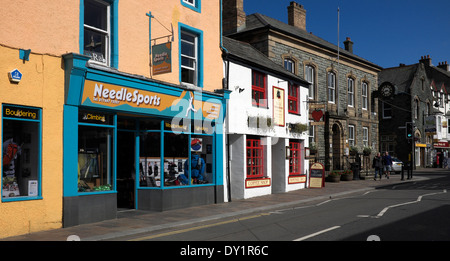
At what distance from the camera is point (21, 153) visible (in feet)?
32.3

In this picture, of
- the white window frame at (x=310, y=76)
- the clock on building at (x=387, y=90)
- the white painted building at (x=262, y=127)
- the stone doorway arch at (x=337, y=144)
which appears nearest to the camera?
the white painted building at (x=262, y=127)

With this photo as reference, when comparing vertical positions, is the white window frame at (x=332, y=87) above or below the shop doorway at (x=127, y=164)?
above

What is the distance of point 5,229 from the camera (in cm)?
905

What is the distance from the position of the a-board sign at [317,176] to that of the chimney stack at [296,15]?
1415 cm

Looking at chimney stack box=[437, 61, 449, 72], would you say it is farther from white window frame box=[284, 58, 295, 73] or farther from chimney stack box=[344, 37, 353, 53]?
white window frame box=[284, 58, 295, 73]

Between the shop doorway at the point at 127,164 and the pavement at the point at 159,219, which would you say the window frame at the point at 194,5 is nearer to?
the shop doorway at the point at 127,164

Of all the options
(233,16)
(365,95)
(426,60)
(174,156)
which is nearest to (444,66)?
(426,60)

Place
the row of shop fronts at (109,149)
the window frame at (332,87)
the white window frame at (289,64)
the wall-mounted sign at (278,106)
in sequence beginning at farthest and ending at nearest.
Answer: the window frame at (332,87)
the white window frame at (289,64)
the wall-mounted sign at (278,106)
the row of shop fronts at (109,149)

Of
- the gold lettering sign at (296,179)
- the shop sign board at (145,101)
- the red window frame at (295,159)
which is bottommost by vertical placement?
the gold lettering sign at (296,179)

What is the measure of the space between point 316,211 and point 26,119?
852cm

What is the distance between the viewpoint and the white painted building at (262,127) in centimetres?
1678

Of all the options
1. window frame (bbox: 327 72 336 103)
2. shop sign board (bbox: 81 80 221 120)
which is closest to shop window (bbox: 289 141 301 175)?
shop sign board (bbox: 81 80 221 120)

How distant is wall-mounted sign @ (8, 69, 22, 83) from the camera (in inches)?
Answer: 364

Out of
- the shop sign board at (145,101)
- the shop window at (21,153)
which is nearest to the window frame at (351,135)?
the shop sign board at (145,101)
